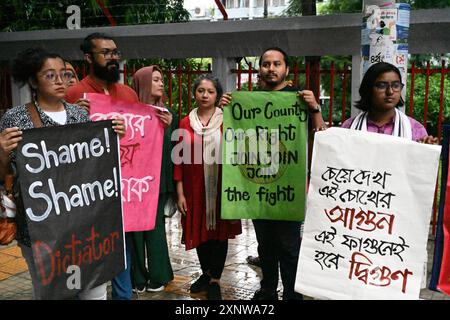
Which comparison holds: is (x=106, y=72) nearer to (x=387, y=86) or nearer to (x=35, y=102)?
(x=35, y=102)

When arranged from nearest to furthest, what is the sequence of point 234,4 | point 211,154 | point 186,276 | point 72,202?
1. point 72,202
2. point 211,154
3. point 186,276
4. point 234,4

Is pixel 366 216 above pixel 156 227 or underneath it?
above

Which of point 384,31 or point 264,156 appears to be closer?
point 264,156

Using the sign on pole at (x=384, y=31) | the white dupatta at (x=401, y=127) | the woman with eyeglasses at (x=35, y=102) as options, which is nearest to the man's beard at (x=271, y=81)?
the white dupatta at (x=401, y=127)

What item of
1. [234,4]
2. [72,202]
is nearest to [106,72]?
[72,202]

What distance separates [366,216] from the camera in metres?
3.11

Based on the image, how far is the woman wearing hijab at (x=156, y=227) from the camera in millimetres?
4000

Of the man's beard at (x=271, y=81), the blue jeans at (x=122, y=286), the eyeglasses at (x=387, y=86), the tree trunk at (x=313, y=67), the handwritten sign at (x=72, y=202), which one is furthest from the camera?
the tree trunk at (x=313, y=67)

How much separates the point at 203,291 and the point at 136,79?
1.87 m

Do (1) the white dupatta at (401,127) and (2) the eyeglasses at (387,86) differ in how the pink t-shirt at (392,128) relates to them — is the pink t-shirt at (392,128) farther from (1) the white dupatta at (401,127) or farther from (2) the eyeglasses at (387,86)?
(2) the eyeglasses at (387,86)

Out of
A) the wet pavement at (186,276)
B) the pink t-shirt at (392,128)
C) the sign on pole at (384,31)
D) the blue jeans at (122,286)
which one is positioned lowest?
the wet pavement at (186,276)

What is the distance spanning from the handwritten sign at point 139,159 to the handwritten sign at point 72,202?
0.49 meters

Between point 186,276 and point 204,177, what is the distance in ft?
4.06
